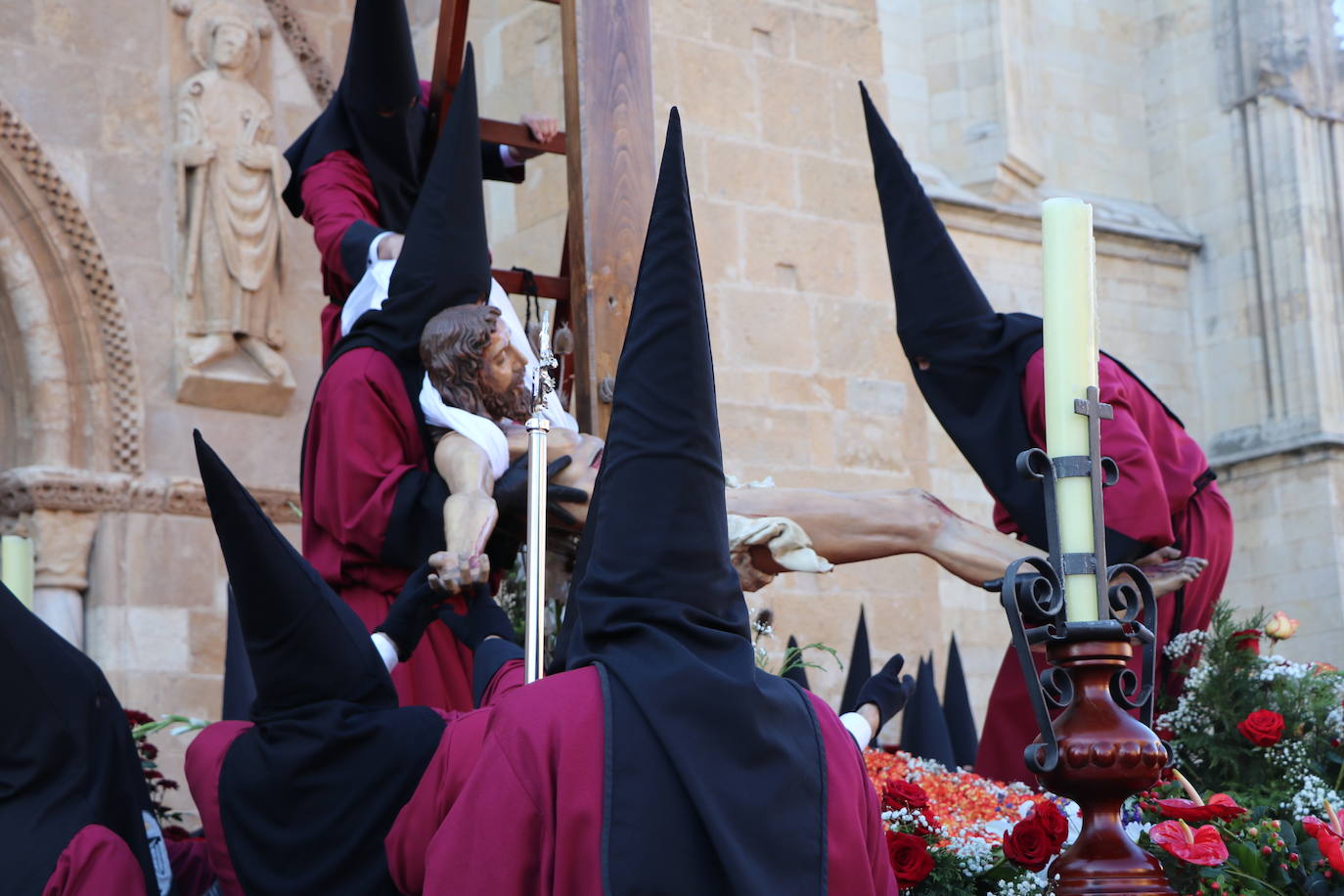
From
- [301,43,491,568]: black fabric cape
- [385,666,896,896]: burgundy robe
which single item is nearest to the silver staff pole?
[385,666,896,896]: burgundy robe

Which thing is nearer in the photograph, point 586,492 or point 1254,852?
point 1254,852

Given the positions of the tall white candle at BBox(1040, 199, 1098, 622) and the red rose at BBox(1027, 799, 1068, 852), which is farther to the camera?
the red rose at BBox(1027, 799, 1068, 852)

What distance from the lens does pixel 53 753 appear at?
3.42m

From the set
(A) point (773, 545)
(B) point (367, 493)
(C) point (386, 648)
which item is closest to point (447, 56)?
(B) point (367, 493)

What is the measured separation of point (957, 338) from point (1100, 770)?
2.24 meters

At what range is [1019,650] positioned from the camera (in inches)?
89.1

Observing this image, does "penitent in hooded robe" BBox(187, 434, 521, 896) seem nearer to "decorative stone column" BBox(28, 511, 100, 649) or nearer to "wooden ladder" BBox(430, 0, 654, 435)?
"wooden ladder" BBox(430, 0, 654, 435)

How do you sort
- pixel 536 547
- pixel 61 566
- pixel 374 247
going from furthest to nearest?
pixel 61 566 → pixel 374 247 → pixel 536 547

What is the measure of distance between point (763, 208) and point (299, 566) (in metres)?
4.84

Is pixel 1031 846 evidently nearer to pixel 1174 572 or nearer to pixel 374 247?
pixel 1174 572

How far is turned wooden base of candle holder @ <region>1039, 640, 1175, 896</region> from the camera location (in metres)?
2.19

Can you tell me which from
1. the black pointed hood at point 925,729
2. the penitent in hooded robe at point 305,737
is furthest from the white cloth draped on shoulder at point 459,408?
the black pointed hood at point 925,729

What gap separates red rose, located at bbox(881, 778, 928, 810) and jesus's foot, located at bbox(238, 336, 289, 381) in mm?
4787

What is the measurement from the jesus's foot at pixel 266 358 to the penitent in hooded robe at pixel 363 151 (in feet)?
7.80
